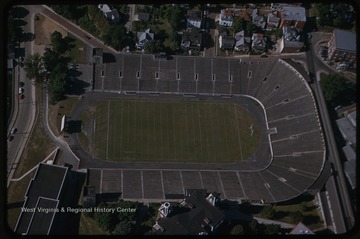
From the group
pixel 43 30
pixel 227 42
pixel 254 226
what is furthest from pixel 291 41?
pixel 43 30

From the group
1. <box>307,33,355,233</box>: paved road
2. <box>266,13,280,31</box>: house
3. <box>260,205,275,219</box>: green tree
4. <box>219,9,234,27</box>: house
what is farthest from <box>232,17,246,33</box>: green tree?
<box>260,205,275,219</box>: green tree

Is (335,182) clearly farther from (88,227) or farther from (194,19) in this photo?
(194,19)

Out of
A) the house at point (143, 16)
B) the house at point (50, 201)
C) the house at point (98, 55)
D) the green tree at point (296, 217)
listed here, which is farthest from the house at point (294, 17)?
the house at point (50, 201)

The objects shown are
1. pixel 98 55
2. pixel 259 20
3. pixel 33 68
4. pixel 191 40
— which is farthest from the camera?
pixel 259 20

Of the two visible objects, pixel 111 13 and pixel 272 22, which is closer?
pixel 272 22

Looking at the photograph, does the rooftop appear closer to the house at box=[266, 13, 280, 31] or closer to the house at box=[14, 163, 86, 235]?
the house at box=[266, 13, 280, 31]

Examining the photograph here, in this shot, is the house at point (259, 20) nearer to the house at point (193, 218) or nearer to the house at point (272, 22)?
the house at point (272, 22)

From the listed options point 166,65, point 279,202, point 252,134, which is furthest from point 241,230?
point 166,65
